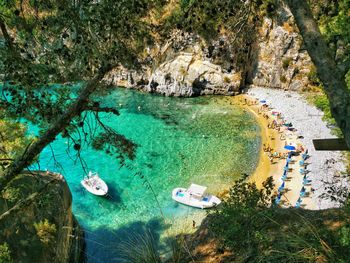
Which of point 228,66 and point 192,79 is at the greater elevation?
point 228,66

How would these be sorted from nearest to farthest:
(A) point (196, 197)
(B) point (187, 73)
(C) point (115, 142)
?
(C) point (115, 142) → (A) point (196, 197) → (B) point (187, 73)

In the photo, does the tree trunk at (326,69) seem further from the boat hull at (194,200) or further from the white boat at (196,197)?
the white boat at (196,197)

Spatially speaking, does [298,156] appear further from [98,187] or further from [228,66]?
[228,66]

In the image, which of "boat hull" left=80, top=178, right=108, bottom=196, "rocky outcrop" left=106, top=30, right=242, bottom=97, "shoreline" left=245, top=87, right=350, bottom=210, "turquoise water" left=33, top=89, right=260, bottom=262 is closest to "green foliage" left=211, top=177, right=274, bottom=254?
"turquoise water" left=33, top=89, right=260, bottom=262


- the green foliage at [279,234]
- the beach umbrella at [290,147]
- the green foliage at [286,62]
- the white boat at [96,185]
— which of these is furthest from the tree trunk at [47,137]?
the green foliage at [286,62]

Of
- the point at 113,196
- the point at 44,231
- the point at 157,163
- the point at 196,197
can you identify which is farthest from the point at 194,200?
the point at 44,231

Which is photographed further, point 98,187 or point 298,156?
point 298,156

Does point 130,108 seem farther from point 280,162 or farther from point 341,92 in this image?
point 341,92
